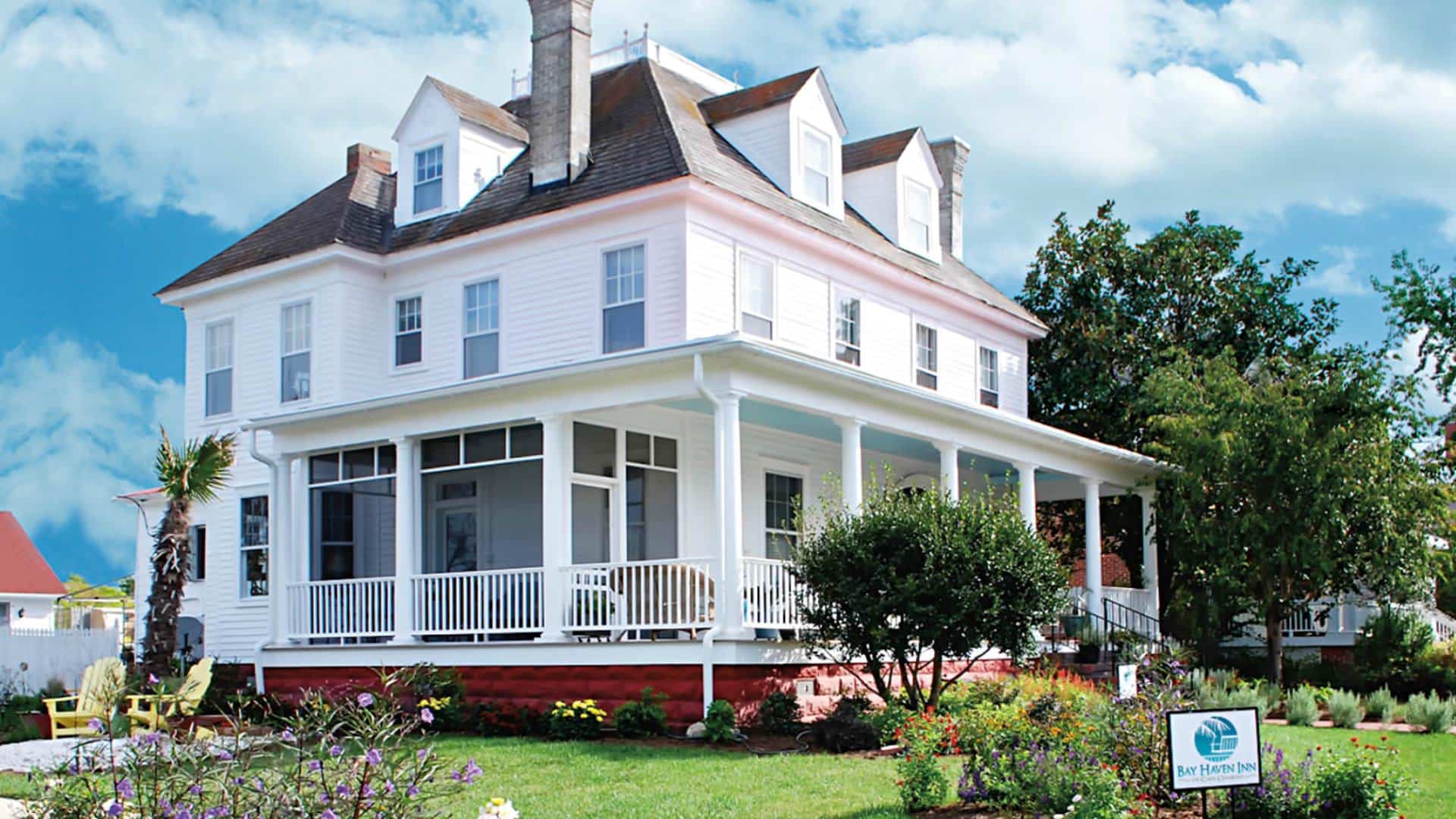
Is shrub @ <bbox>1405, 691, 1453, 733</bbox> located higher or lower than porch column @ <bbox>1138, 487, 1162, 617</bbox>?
lower

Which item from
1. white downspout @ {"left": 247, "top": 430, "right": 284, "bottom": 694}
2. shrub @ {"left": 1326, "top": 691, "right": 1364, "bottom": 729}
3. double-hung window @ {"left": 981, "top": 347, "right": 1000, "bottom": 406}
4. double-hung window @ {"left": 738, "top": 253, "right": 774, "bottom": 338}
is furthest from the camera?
double-hung window @ {"left": 981, "top": 347, "right": 1000, "bottom": 406}

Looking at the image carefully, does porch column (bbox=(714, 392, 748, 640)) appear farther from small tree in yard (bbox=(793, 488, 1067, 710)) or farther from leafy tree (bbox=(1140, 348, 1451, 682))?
leafy tree (bbox=(1140, 348, 1451, 682))

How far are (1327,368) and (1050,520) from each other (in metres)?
8.98

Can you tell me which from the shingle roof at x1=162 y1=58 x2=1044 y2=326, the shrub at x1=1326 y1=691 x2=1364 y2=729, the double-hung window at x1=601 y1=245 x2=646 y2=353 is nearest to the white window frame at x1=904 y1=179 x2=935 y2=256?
the shingle roof at x1=162 y1=58 x2=1044 y2=326

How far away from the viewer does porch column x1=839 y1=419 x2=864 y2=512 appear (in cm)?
1738

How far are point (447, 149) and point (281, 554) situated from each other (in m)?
7.37

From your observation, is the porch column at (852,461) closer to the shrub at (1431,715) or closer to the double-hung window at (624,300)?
the double-hung window at (624,300)

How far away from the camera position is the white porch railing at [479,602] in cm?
1773

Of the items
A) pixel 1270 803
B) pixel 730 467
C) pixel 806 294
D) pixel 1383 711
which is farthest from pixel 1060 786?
pixel 806 294

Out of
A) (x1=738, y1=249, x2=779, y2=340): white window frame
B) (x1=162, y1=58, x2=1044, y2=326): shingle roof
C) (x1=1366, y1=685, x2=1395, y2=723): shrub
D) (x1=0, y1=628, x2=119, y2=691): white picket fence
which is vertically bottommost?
(x1=1366, y1=685, x2=1395, y2=723): shrub

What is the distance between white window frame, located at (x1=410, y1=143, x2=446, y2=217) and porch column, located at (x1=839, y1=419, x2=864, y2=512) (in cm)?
944

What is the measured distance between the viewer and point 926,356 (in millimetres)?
25859

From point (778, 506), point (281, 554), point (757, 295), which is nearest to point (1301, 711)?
point (778, 506)

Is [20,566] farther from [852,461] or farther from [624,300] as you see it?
[852,461]
